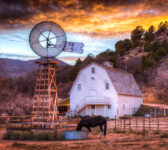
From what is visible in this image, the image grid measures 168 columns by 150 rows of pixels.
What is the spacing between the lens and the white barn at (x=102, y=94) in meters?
45.7

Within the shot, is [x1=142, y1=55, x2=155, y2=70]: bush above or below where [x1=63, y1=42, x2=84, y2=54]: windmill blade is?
above

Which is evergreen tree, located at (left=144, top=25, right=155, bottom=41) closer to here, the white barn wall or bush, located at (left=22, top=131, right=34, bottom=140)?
the white barn wall

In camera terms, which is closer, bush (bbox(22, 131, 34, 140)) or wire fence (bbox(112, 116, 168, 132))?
bush (bbox(22, 131, 34, 140))

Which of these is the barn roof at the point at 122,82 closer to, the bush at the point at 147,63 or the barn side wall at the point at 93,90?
the barn side wall at the point at 93,90

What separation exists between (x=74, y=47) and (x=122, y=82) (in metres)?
21.2

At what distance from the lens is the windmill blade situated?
2934cm

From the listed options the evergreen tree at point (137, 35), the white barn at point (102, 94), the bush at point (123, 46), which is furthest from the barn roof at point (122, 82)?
the evergreen tree at point (137, 35)

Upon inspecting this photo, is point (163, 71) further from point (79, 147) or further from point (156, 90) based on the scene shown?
point (79, 147)

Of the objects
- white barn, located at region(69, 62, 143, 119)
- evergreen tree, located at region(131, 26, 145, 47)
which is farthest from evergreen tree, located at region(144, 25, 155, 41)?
white barn, located at region(69, 62, 143, 119)

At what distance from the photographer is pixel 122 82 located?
49.0 meters

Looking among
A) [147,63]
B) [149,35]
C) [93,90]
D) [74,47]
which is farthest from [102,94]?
[149,35]

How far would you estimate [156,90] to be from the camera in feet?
230

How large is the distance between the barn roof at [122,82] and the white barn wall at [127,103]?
27.9 inches

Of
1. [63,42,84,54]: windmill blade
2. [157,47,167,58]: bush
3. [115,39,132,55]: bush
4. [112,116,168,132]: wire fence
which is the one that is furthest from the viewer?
[115,39,132,55]: bush
